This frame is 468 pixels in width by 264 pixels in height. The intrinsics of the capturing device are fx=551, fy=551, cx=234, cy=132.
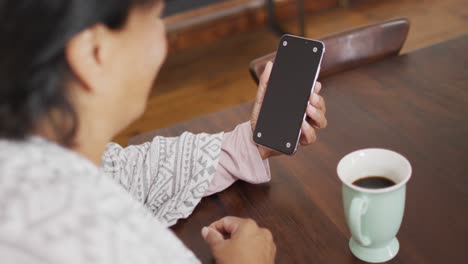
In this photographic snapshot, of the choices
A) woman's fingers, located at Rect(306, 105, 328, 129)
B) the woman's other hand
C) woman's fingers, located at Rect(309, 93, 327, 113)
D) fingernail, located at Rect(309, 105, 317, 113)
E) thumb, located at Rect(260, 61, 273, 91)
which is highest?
thumb, located at Rect(260, 61, 273, 91)

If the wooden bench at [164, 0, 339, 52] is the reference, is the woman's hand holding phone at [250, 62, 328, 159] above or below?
above

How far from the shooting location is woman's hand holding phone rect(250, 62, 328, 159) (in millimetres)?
847

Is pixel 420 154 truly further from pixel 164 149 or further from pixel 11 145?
pixel 11 145

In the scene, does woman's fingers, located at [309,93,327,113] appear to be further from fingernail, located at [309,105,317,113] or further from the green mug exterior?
the green mug exterior

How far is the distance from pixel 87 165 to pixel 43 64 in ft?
0.39

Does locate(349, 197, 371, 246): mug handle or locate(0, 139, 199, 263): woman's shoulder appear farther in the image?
locate(349, 197, 371, 246): mug handle

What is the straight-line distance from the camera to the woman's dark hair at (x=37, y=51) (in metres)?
0.48

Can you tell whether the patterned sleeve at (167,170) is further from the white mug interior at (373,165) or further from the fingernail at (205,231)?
the white mug interior at (373,165)

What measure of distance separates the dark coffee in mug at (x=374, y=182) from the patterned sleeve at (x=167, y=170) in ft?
0.85

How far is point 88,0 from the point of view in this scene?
0.49m

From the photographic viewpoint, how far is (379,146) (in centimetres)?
88

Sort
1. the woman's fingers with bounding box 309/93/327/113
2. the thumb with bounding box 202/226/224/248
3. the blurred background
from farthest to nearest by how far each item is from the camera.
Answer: the blurred background < the woman's fingers with bounding box 309/93/327/113 < the thumb with bounding box 202/226/224/248

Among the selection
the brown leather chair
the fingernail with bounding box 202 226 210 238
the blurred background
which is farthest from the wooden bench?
the fingernail with bounding box 202 226 210 238

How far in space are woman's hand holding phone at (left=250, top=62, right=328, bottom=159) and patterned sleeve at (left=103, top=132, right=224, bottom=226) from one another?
75mm
